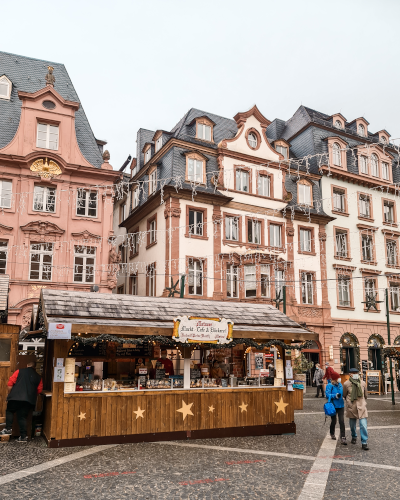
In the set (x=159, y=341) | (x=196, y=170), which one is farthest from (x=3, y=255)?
(x=159, y=341)

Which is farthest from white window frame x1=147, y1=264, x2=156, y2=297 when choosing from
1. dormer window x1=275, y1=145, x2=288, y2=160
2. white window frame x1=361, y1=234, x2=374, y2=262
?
white window frame x1=361, y1=234, x2=374, y2=262

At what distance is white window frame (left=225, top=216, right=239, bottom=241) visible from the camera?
101ft

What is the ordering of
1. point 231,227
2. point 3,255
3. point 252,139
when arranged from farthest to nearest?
point 252,139
point 231,227
point 3,255

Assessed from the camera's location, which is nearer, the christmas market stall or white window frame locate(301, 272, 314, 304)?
the christmas market stall

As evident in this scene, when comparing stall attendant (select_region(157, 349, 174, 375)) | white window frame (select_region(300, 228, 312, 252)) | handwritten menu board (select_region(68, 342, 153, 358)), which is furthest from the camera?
white window frame (select_region(300, 228, 312, 252))

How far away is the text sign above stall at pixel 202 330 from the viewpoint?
40.3ft

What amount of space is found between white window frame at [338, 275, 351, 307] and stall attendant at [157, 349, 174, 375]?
22786mm

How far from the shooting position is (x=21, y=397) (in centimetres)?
1162

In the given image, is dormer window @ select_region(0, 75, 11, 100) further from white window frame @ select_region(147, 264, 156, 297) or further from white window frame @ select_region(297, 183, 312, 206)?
white window frame @ select_region(297, 183, 312, 206)

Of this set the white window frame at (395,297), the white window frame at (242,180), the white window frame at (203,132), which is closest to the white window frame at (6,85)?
the white window frame at (203,132)

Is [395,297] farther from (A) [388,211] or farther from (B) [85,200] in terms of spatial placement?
(B) [85,200]

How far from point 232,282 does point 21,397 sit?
63.9 feet

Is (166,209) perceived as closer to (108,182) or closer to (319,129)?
(108,182)

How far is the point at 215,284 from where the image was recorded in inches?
1152
